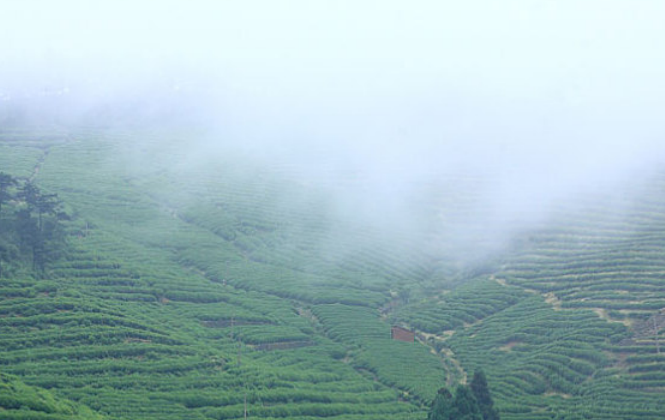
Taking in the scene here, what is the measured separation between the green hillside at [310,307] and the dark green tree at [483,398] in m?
3.38

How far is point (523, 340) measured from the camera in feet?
164

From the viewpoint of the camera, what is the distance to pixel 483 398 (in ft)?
128

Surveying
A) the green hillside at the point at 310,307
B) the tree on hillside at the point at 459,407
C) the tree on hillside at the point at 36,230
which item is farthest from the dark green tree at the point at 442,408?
the tree on hillside at the point at 36,230

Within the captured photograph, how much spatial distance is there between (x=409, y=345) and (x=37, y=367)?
66.9 feet

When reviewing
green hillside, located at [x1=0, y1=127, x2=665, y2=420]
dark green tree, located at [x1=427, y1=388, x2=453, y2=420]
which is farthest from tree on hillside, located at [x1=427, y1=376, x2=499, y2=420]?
green hillside, located at [x1=0, y1=127, x2=665, y2=420]

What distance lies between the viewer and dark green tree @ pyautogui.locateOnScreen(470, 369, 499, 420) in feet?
127

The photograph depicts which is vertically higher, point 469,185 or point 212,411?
point 469,185

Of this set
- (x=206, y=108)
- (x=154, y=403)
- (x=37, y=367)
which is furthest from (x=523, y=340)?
(x=206, y=108)

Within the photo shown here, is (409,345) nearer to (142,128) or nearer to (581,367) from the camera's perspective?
(581,367)

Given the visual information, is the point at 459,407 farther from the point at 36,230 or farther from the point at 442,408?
the point at 36,230

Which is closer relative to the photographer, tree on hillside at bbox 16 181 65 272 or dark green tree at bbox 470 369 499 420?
dark green tree at bbox 470 369 499 420

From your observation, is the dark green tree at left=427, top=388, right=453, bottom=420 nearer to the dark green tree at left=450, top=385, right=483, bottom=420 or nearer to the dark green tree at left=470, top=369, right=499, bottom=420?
the dark green tree at left=450, top=385, right=483, bottom=420

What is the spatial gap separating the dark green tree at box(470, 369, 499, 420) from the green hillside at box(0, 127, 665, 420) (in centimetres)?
338

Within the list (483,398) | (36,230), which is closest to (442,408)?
(483,398)
